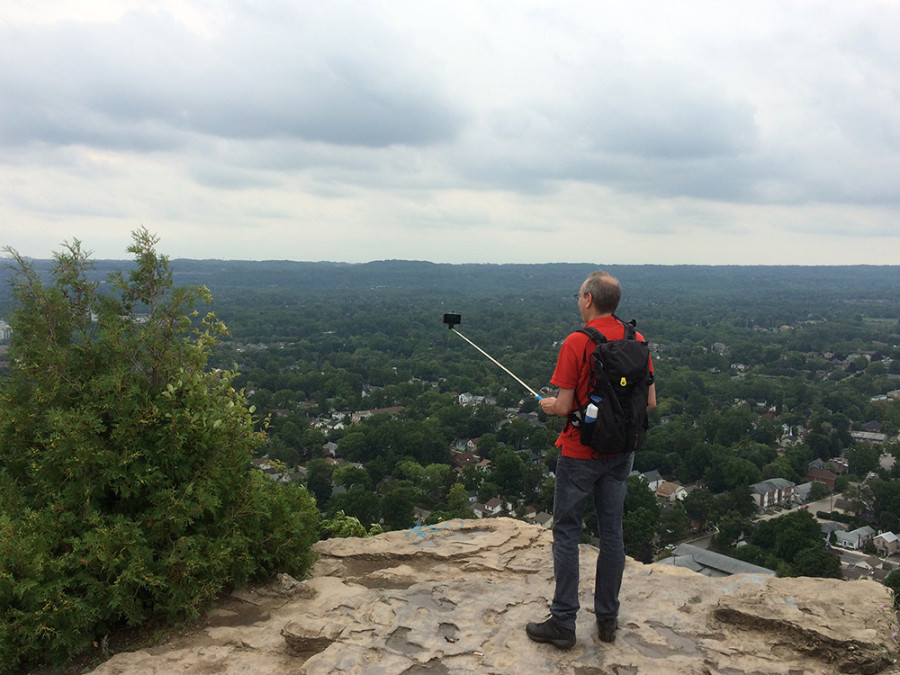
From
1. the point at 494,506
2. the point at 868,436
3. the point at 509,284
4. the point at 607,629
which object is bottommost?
the point at 868,436

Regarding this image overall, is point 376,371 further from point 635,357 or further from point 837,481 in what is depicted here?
point 635,357

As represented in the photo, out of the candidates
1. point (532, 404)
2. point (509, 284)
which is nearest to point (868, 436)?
point (532, 404)

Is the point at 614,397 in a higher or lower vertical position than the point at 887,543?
higher

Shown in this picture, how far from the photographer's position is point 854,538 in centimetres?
2472

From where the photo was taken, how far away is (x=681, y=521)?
80.8ft

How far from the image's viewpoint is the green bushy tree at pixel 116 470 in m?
3.09

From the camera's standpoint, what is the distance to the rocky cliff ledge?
3.07m

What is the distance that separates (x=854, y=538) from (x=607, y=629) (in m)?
27.4

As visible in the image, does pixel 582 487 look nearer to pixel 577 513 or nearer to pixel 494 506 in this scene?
pixel 577 513

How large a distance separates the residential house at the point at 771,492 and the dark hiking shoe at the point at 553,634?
2990 cm

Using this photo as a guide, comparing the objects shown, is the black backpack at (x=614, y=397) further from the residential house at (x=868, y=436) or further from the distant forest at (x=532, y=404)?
the residential house at (x=868, y=436)

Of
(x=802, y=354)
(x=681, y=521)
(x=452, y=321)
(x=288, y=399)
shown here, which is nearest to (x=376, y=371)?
(x=288, y=399)

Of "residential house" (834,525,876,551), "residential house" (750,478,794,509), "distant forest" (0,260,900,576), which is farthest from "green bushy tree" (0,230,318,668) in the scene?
"residential house" (750,478,794,509)

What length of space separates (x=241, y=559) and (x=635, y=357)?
262 centimetres
